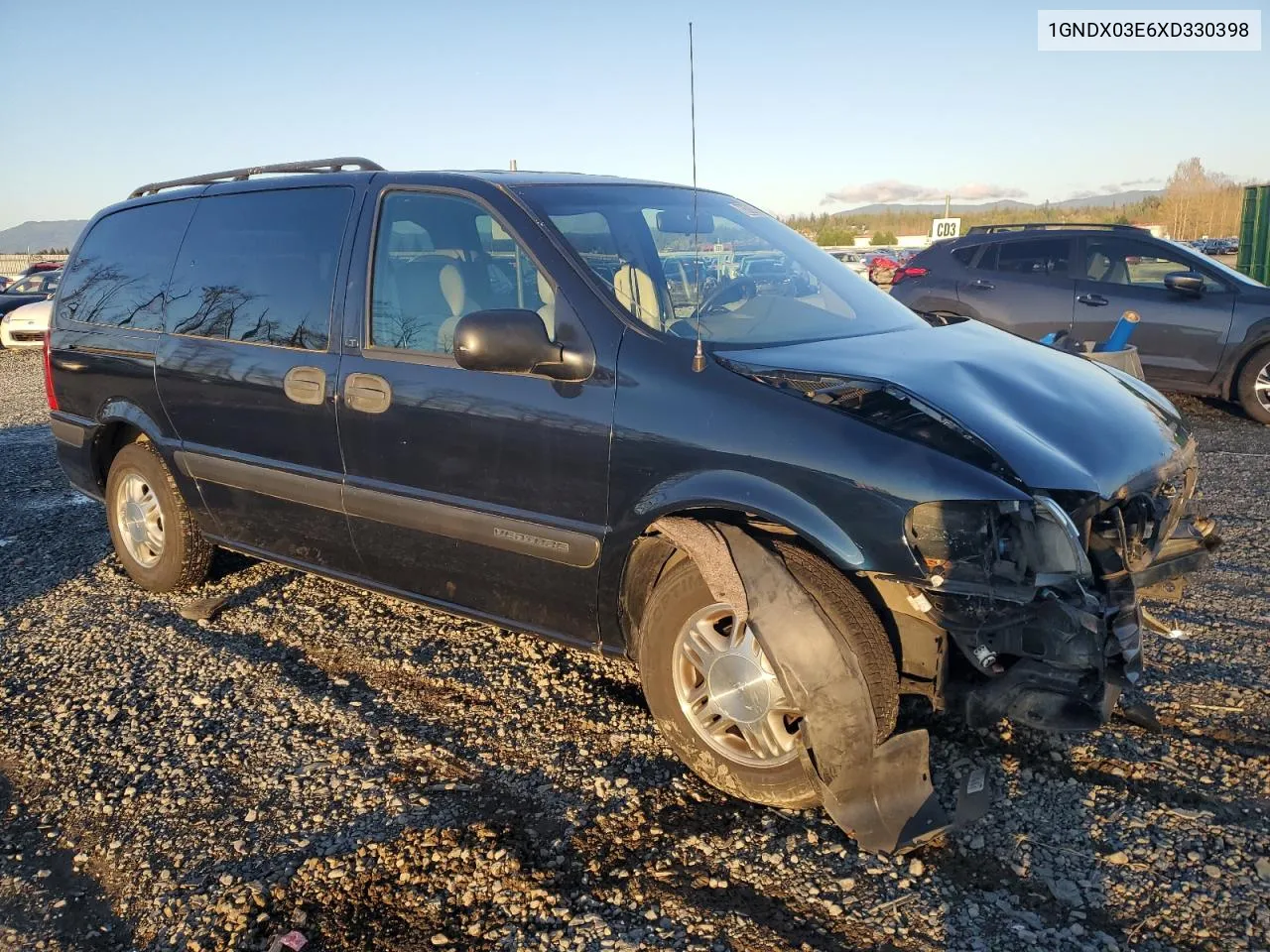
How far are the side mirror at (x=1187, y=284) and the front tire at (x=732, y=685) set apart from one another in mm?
7859

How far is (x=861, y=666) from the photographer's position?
2664 millimetres

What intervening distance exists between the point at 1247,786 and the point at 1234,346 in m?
7.11

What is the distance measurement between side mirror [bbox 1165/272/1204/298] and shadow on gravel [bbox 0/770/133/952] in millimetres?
9470

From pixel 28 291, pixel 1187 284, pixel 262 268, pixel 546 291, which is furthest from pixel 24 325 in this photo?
pixel 1187 284

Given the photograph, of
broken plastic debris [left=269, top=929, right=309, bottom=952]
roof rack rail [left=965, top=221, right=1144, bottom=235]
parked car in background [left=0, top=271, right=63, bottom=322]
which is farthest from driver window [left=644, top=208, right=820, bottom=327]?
parked car in background [left=0, top=271, right=63, bottom=322]

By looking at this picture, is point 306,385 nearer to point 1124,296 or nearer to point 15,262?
point 1124,296

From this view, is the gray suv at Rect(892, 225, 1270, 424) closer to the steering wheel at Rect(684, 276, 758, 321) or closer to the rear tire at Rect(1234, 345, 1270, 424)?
the rear tire at Rect(1234, 345, 1270, 424)

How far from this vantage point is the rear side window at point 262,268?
3.95 m

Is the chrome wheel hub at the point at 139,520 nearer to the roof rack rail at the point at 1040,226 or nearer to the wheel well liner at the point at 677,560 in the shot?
the wheel well liner at the point at 677,560

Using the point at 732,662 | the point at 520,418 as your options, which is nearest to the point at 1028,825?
the point at 732,662

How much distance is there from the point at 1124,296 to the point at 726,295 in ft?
23.8

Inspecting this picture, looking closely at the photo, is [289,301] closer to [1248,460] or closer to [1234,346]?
[1248,460]

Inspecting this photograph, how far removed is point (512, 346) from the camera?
3055mm

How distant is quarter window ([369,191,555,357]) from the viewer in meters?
3.47
